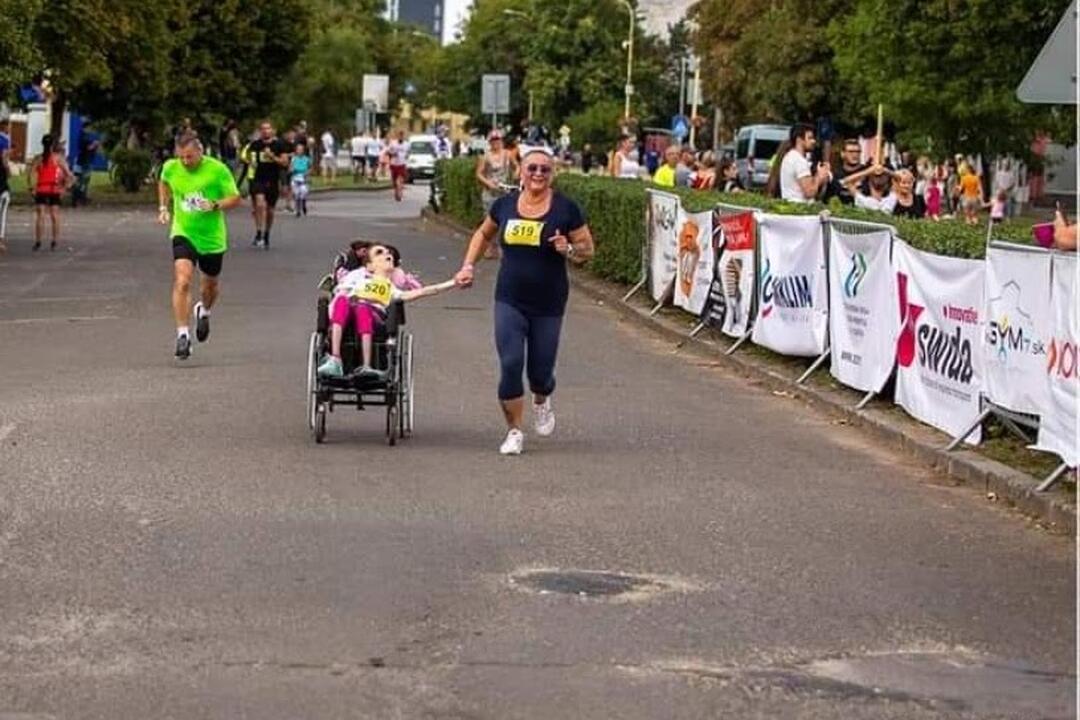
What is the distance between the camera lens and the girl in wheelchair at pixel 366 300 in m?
12.1

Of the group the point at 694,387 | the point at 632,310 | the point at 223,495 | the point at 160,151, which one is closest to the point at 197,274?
the point at 632,310

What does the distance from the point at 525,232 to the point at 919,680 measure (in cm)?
546

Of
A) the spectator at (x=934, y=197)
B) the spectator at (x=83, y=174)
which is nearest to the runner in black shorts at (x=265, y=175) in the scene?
the spectator at (x=934, y=197)

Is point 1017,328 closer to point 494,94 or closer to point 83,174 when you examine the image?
point 494,94

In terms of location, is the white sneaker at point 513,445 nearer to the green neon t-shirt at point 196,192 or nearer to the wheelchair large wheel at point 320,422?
the wheelchair large wheel at point 320,422

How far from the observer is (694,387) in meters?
16.4

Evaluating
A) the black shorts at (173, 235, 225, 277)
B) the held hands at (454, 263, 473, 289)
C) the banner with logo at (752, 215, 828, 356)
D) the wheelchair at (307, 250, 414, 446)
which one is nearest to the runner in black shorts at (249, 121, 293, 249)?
the black shorts at (173, 235, 225, 277)

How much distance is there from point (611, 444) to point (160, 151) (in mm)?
48108

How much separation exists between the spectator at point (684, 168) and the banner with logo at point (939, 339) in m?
16.0

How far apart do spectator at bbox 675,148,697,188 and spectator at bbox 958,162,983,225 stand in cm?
1158

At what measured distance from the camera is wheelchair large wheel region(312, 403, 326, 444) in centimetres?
1229

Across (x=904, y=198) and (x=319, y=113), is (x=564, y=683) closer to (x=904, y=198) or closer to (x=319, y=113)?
(x=904, y=198)

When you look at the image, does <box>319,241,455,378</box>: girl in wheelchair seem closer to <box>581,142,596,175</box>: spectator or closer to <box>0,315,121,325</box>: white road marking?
<box>0,315,121,325</box>: white road marking

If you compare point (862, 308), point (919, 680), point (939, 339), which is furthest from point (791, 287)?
point (919, 680)
